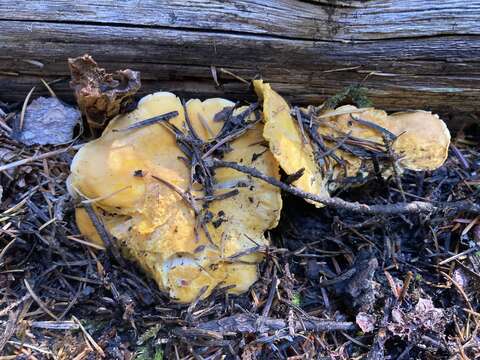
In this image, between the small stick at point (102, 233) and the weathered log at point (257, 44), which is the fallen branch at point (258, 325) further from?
the weathered log at point (257, 44)

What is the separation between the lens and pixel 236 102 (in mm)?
3234

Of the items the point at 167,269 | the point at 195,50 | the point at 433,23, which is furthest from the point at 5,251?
the point at 433,23

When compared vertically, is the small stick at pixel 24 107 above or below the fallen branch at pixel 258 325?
above

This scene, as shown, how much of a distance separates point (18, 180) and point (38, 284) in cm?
65

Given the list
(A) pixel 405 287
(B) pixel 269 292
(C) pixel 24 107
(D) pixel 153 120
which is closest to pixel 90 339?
(B) pixel 269 292

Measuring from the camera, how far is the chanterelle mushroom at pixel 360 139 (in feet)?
9.85

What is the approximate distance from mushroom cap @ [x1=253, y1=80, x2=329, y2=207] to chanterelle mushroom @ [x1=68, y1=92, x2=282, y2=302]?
133 mm

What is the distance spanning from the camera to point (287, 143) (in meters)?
2.79

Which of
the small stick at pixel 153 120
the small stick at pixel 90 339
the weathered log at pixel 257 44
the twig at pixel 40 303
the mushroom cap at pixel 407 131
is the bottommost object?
the small stick at pixel 90 339

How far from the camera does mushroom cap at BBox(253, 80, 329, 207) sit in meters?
2.74

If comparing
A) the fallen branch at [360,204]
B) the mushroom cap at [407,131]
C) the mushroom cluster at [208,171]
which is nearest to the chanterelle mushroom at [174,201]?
the mushroom cluster at [208,171]

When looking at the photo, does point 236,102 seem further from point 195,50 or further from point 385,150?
point 385,150

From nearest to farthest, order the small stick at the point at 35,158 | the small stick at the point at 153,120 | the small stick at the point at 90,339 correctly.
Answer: the small stick at the point at 90,339, the small stick at the point at 153,120, the small stick at the point at 35,158

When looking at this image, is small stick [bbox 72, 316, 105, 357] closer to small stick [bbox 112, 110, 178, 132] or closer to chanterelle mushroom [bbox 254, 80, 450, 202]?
small stick [bbox 112, 110, 178, 132]
